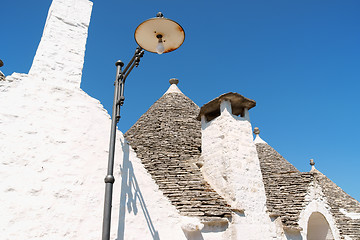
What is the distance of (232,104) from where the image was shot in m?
7.51

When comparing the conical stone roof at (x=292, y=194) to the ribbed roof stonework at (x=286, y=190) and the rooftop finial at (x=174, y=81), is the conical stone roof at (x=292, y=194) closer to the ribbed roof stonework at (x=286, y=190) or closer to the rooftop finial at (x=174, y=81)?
the ribbed roof stonework at (x=286, y=190)

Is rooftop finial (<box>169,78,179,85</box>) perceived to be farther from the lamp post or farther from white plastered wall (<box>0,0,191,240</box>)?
the lamp post

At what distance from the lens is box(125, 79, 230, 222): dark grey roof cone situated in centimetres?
574

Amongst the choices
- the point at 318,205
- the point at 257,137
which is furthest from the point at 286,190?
the point at 257,137

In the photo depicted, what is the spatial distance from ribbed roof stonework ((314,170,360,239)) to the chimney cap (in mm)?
5224

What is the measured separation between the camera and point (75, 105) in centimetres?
518

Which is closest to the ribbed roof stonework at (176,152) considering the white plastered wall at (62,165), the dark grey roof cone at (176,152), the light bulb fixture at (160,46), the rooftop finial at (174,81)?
the dark grey roof cone at (176,152)

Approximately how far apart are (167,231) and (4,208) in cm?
266

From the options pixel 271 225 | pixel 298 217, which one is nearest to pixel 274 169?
pixel 298 217

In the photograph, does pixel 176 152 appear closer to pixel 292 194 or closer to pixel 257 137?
pixel 292 194

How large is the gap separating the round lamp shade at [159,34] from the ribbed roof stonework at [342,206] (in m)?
9.06

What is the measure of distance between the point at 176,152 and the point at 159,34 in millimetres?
4882

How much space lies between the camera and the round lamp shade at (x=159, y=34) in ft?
12.2

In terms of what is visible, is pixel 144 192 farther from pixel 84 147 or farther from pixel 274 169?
pixel 274 169
